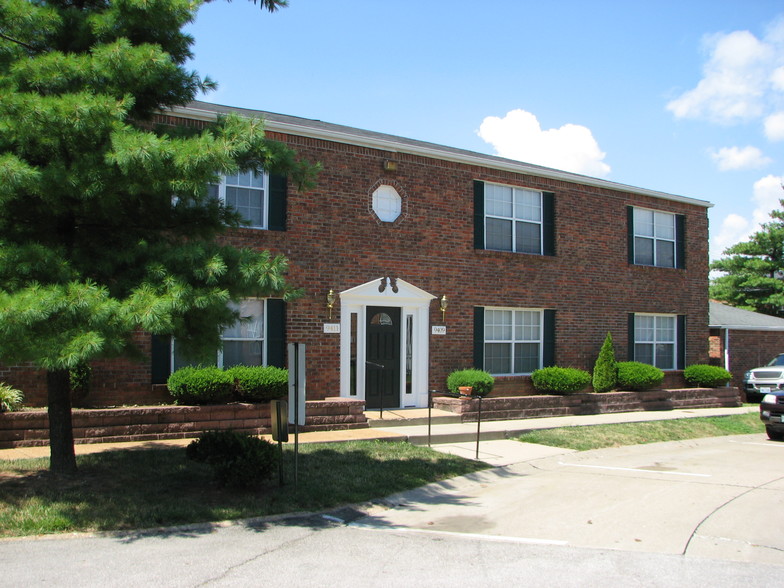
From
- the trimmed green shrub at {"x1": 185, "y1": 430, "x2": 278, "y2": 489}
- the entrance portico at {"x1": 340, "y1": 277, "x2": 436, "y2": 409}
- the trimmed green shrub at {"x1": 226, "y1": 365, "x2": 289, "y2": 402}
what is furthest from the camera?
the entrance portico at {"x1": 340, "y1": 277, "x2": 436, "y2": 409}

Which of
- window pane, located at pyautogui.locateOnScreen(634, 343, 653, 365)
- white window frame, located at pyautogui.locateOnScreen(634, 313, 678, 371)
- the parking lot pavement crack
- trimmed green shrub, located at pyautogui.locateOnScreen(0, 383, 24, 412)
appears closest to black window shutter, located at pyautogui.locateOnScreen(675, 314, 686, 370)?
white window frame, located at pyautogui.locateOnScreen(634, 313, 678, 371)

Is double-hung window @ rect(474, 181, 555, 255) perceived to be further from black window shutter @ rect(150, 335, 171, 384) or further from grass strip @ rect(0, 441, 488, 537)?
black window shutter @ rect(150, 335, 171, 384)

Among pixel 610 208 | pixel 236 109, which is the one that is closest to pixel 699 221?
pixel 610 208

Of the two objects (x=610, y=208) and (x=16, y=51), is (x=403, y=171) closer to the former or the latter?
(x=610, y=208)

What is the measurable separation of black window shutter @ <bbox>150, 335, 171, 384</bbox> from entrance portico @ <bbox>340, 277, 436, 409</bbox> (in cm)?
343

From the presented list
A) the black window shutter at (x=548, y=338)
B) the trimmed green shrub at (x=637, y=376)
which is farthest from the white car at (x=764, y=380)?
the black window shutter at (x=548, y=338)

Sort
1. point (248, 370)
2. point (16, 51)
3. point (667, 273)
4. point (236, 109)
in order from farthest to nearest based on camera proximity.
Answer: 1. point (667, 273)
2. point (236, 109)
3. point (248, 370)
4. point (16, 51)

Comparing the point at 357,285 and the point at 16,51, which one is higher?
the point at 16,51

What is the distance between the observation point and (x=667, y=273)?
20.1 m

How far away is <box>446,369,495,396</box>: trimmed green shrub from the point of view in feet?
49.5

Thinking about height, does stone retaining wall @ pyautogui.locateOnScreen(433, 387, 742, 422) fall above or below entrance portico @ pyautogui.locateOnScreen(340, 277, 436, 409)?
below

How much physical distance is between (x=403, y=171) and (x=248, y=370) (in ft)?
18.6

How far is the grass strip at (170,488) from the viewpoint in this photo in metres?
7.18

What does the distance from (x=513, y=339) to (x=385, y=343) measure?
3662 mm
